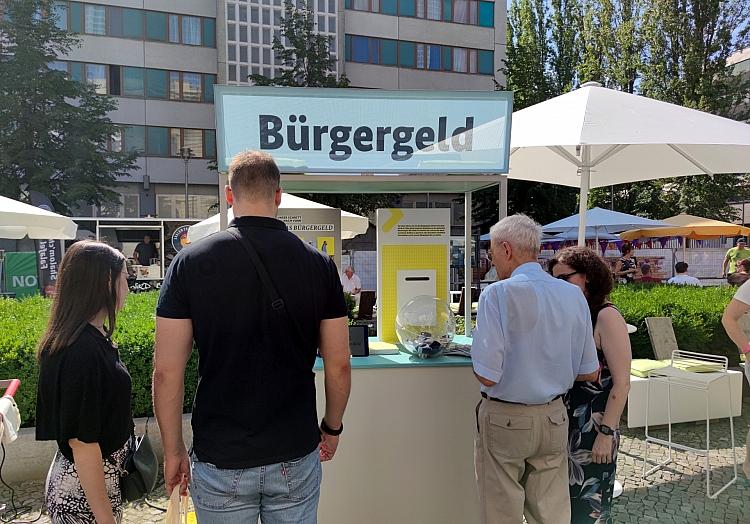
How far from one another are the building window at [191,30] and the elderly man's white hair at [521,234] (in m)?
29.6

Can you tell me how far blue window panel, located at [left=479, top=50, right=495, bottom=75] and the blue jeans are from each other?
32096mm

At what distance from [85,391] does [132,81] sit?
97.4ft

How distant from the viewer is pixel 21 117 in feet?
70.5

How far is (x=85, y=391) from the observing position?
1.78 meters

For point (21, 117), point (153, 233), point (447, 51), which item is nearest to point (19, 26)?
point (21, 117)

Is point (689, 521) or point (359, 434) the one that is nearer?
point (359, 434)

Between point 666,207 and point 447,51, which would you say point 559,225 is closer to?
point 666,207

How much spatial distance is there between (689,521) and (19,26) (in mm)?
25795

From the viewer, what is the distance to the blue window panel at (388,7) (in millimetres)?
29266

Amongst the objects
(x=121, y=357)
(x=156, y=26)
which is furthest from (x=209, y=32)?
(x=121, y=357)

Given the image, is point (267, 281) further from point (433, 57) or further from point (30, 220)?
point (433, 57)

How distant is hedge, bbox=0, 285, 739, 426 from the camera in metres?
3.98

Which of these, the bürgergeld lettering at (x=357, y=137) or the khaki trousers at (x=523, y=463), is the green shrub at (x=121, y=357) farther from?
the khaki trousers at (x=523, y=463)

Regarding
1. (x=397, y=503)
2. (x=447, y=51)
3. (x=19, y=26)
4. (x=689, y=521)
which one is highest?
(x=447, y=51)
